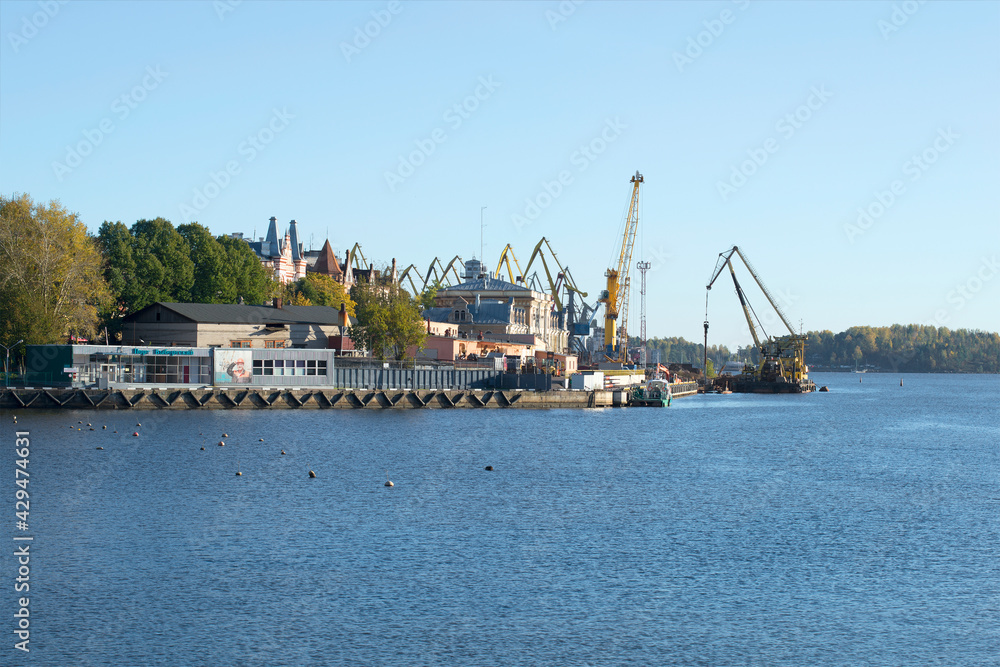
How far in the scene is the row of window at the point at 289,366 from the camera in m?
112

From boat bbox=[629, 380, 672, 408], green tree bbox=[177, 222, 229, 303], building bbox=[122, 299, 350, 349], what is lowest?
boat bbox=[629, 380, 672, 408]

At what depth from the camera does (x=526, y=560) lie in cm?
3891

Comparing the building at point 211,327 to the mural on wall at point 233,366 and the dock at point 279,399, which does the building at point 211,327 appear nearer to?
the mural on wall at point 233,366

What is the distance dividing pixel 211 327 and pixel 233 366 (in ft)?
24.9

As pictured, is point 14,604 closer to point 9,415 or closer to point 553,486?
point 553,486

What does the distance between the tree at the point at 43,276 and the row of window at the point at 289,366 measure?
17.3 metres

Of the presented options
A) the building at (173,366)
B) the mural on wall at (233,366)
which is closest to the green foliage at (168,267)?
the building at (173,366)

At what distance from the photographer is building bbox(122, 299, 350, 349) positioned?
114 meters

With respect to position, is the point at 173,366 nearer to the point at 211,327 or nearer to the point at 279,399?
the point at 211,327

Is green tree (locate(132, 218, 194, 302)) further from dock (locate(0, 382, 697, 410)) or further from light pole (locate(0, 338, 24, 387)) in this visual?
dock (locate(0, 382, 697, 410))

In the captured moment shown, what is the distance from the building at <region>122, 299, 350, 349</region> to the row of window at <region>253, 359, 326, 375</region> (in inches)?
237

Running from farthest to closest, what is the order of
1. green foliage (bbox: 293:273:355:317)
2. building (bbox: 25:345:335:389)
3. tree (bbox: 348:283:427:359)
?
green foliage (bbox: 293:273:355:317) < tree (bbox: 348:283:427:359) < building (bbox: 25:345:335:389)

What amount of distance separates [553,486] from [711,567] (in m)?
20.6

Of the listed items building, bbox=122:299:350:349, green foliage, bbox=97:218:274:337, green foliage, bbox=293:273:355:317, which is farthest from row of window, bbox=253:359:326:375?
green foliage, bbox=293:273:355:317
